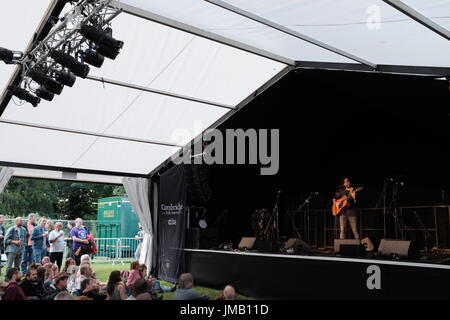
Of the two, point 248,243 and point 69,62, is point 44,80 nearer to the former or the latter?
point 69,62

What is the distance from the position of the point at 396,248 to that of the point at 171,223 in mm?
5099

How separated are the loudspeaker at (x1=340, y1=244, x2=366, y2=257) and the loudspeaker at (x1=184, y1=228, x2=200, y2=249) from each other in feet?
11.7

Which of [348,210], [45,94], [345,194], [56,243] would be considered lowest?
[56,243]

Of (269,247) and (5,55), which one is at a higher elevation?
(5,55)

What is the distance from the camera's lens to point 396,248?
19.6ft

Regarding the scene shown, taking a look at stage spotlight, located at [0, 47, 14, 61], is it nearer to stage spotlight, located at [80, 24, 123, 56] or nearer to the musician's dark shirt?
stage spotlight, located at [80, 24, 123, 56]

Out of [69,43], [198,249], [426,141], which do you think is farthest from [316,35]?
[198,249]

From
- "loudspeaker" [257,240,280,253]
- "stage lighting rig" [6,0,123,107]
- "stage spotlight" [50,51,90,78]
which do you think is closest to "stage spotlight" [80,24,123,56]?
"stage lighting rig" [6,0,123,107]

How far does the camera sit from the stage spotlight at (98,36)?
4.66m

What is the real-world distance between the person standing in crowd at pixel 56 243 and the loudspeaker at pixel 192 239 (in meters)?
2.58

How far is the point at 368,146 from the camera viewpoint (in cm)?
923

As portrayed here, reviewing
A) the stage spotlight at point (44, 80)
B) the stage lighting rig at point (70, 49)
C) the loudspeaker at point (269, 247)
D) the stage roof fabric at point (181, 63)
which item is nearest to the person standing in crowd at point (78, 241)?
the stage roof fabric at point (181, 63)

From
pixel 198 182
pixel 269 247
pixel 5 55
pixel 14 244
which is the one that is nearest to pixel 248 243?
pixel 269 247

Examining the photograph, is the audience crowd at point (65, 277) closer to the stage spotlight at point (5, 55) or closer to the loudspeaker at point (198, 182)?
the loudspeaker at point (198, 182)
